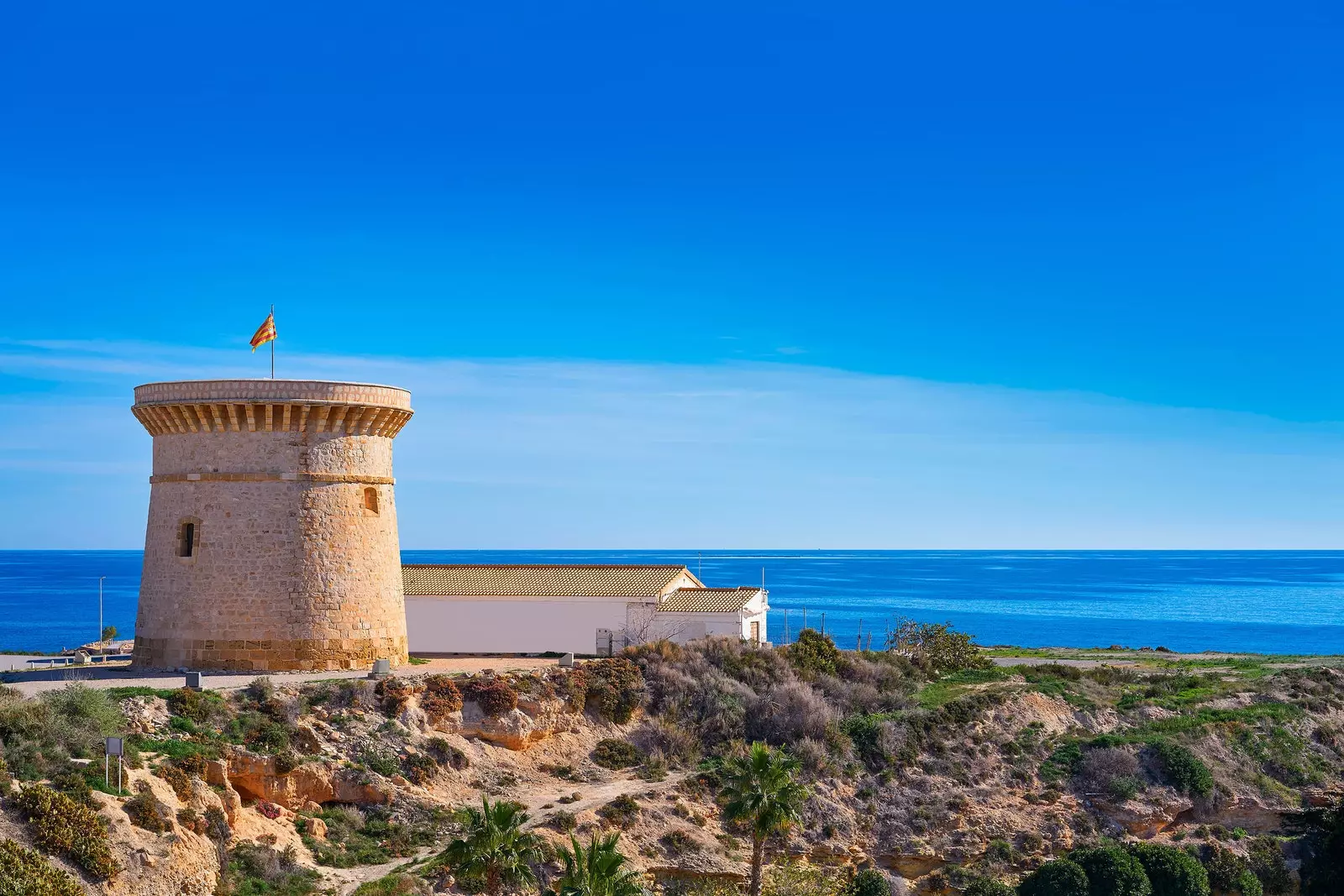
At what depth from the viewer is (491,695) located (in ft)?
106

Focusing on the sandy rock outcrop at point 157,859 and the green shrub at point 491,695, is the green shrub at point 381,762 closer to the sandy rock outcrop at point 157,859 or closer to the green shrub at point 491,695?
the green shrub at point 491,695

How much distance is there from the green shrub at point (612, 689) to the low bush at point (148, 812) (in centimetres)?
1384

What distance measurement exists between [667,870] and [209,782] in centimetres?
1134

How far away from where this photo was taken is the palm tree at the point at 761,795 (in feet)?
83.4

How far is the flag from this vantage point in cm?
3178

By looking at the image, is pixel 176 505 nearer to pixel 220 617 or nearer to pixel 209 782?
pixel 220 617

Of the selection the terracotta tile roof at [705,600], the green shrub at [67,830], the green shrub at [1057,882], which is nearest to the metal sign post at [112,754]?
the green shrub at [67,830]

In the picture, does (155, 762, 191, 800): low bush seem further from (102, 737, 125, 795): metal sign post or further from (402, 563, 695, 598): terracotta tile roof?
(402, 563, 695, 598): terracotta tile roof

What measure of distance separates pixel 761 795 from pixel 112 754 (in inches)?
528

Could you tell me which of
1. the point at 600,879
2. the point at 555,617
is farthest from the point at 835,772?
the point at 600,879

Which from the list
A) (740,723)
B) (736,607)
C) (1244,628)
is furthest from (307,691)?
(1244,628)

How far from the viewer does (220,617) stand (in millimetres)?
30625

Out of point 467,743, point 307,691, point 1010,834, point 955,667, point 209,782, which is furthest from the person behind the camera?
point 955,667

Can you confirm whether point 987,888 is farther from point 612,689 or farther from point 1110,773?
A: point 612,689
